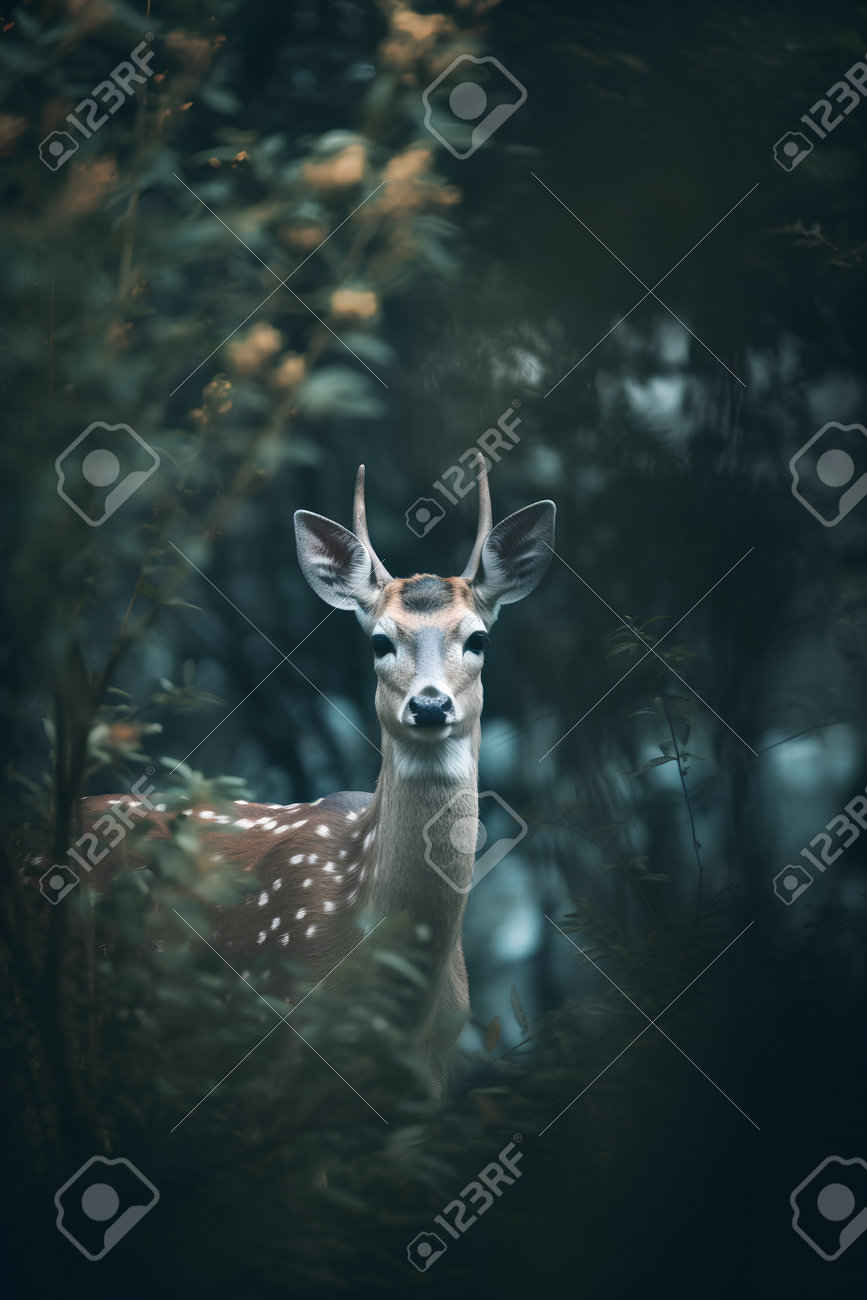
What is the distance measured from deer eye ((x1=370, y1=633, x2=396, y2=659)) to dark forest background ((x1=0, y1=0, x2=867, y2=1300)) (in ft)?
1.90

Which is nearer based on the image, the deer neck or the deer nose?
the deer nose

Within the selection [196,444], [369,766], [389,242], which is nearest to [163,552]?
[196,444]

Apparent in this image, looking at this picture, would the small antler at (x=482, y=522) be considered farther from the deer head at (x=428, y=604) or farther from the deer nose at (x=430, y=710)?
the deer nose at (x=430, y=710)

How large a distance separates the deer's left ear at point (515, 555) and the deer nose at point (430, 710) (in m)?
0.65

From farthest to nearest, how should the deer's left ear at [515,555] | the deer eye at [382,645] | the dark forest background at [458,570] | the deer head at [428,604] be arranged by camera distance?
1. the deer's left ear at [515,555]
2. the deer eye at [382,645]
3. the deer head at [428,604]
4. the dark forest background at [458,570]

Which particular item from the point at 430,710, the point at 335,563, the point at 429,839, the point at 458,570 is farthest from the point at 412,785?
the point at 458,570

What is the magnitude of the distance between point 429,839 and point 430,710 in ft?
1.74

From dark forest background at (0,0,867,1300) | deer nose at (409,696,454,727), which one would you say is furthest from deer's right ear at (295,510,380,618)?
deer nose at (409,696,454,727)

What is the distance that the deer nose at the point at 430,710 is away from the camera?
135 inches

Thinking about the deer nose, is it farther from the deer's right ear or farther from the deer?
the deer's right ear

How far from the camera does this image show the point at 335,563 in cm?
406

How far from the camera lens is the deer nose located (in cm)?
344

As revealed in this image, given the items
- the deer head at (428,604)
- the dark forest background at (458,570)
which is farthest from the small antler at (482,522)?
the dark forest background at (458,570)

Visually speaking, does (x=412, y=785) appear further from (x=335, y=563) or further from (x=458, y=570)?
(x=458, y=570)
